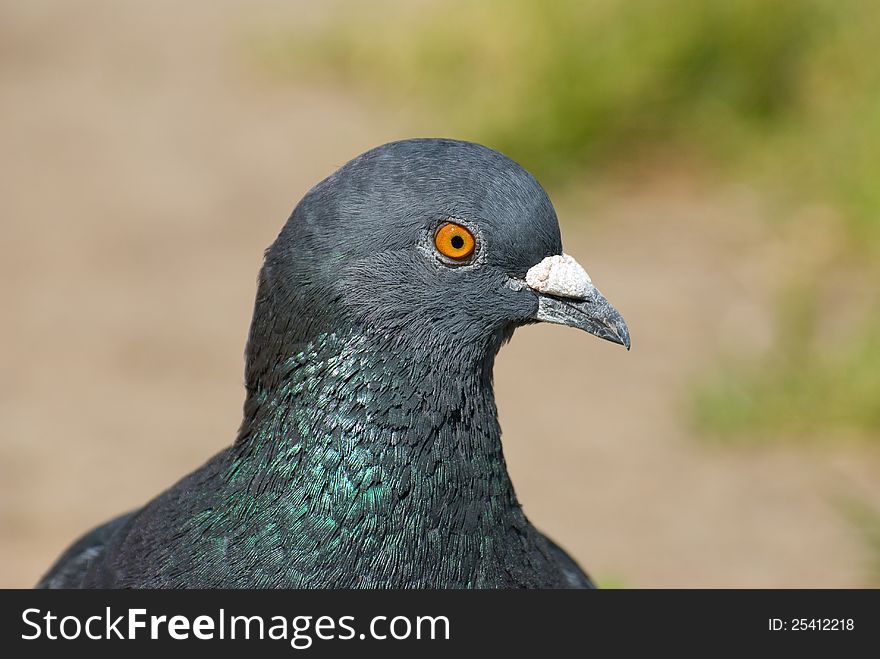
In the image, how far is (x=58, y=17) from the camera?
42.7 feet

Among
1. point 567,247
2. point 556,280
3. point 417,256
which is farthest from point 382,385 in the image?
point 567,247

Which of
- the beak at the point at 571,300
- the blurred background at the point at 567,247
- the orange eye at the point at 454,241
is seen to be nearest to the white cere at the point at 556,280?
the beak at the point at 571,300

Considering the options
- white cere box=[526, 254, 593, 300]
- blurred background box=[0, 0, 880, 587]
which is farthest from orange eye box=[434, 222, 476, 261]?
blurred background box=[0, 0, 880, 587]

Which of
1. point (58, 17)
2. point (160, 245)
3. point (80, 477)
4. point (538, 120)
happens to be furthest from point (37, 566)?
point (58, 17)

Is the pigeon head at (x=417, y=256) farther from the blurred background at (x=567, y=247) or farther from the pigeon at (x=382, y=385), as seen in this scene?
the blurred background at (x=567, y=247)

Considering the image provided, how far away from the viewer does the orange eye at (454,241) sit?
3.33m

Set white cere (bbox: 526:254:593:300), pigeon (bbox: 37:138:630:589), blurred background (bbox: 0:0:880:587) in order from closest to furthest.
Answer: pigeon (bbox: 37:138:630:589) < white cere (bbox: 526:254:593:300) < blurred background (bbox: 0:0:880:587)

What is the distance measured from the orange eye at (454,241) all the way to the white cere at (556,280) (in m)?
0.18

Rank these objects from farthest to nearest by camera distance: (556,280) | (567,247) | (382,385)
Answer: (567,247) → (556,280) → (382,385)

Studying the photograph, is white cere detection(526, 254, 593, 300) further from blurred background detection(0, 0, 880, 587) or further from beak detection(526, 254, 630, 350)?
blurred background detection(0, 0, 880, 587)

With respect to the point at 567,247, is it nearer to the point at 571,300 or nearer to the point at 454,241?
the point at 571,300

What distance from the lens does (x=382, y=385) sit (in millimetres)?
3293

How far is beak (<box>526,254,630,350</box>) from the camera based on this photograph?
344 cm

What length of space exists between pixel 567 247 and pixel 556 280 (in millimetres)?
5567
